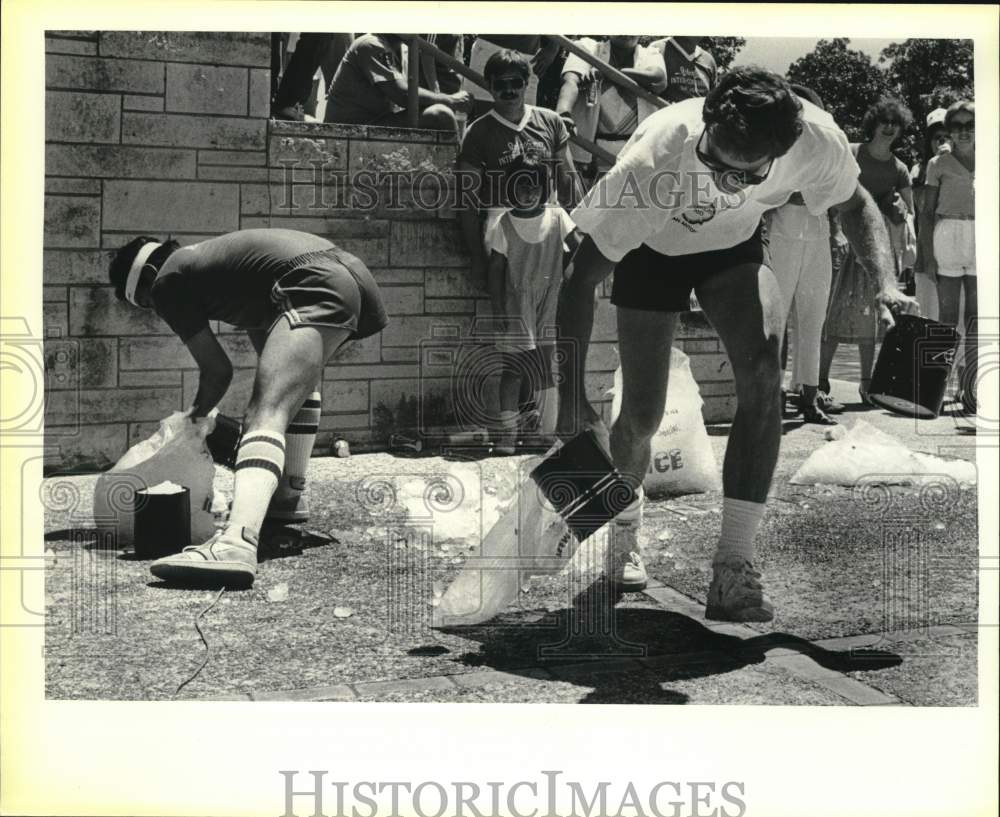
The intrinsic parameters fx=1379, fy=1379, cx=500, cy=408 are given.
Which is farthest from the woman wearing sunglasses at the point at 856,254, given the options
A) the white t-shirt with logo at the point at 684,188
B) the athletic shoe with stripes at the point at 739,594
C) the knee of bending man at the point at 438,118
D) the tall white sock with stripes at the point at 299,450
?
the tall white sock with stripes at the point at 299,450

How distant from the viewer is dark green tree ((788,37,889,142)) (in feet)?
12.8

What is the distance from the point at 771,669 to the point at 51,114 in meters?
2.87

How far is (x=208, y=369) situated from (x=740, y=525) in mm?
1782

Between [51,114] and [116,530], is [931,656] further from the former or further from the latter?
[51,114]

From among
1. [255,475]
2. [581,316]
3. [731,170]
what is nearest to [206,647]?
[255,475]

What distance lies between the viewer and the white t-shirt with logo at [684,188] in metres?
3.92

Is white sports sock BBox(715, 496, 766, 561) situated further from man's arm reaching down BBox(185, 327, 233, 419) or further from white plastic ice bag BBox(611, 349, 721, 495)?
man's arm reaching down BBox(185, 327, 233, 419)

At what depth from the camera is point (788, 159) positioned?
12.9ft

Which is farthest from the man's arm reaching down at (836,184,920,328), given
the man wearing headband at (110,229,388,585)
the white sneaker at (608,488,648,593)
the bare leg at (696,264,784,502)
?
the man wearing headband at (110,229,388,585)

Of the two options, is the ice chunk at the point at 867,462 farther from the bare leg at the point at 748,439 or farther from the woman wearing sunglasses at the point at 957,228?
the bare leg at the point at 748,439

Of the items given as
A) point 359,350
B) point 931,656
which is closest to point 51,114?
point 359,350

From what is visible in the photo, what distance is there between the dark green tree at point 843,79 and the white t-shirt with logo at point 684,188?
10 cm

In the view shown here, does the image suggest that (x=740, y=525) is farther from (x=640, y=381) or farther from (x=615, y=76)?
(x=615, y=76)

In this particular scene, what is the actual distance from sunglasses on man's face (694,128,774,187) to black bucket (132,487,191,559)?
185 cm
